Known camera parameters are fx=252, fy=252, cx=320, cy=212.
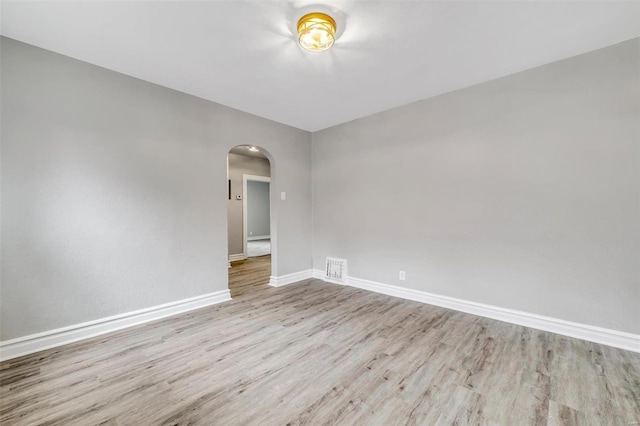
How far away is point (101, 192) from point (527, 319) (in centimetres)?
448

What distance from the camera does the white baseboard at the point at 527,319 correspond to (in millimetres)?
2186

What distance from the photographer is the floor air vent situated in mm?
4109

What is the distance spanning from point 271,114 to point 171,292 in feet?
8.92

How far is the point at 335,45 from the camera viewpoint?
221cm

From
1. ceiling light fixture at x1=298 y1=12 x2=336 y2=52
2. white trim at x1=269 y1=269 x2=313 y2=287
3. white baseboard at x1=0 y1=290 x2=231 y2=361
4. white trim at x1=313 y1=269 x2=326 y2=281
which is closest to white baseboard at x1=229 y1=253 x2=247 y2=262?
white trim at x1=269 y1=269 x2=313 y2=287

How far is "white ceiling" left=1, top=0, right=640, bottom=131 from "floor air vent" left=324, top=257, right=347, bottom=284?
2584mm

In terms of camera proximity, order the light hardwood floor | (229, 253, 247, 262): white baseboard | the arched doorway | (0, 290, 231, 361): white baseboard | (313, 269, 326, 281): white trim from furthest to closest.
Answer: (229, 253, 247, 262): white baseboard → the arched doorway → (313, 269, 326, 281): white trim → (0, 290, 231, 361): white baseboard → the light hardwood floor

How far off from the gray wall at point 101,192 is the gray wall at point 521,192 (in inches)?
91.3

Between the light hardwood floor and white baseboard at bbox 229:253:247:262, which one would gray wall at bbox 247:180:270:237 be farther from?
the light hardwood floor

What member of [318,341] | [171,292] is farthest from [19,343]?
[318,341]

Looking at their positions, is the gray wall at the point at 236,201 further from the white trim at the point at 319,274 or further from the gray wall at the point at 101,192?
the gray wall at the point at 101,192

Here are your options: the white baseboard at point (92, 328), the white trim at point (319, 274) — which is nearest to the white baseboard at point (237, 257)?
the white trim at point (319, 274)

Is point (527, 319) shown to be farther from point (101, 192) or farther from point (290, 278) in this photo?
point (101, 192)

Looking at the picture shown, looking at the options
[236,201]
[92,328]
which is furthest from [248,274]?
[92,328]
